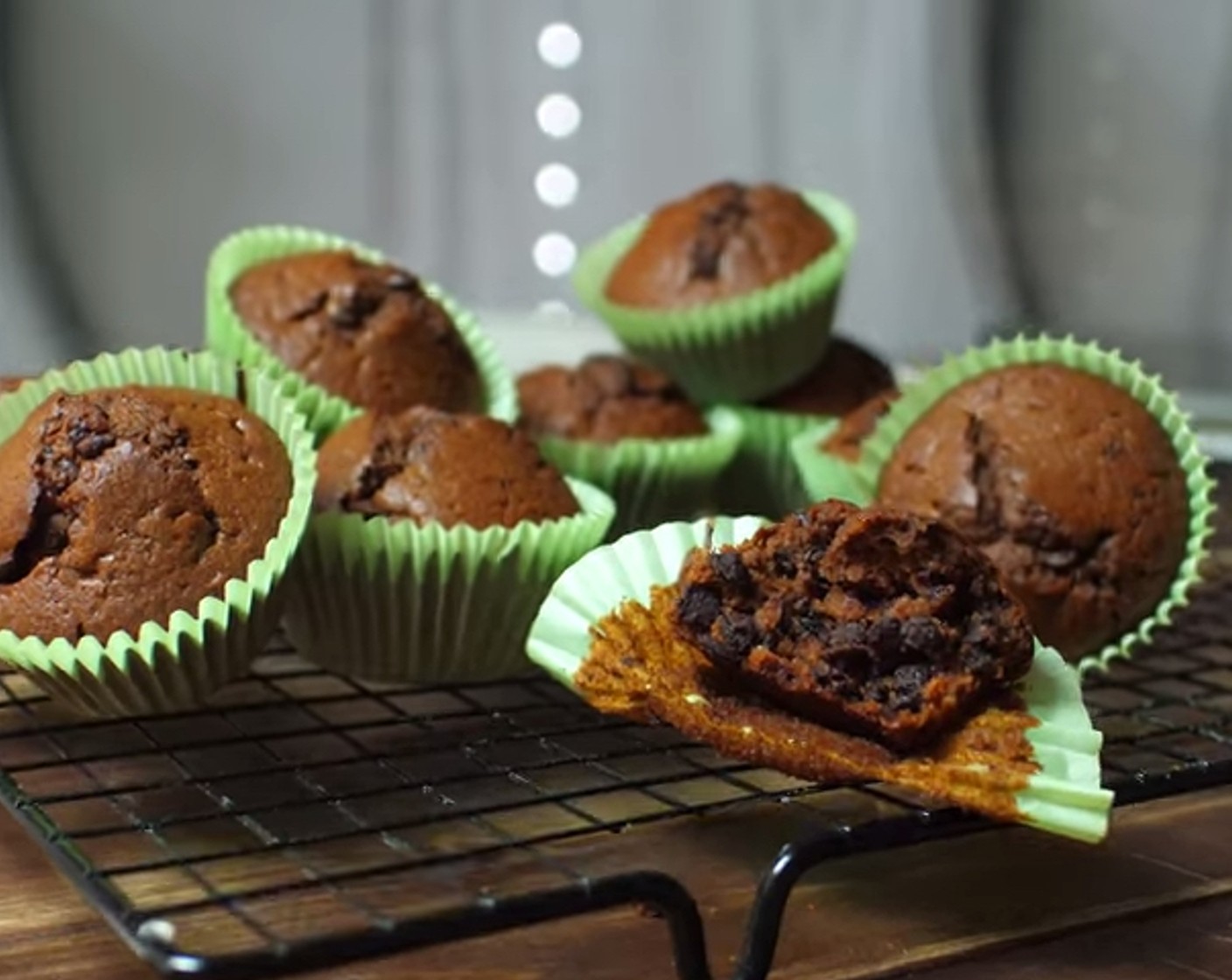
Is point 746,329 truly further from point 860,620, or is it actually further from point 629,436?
point 860,620

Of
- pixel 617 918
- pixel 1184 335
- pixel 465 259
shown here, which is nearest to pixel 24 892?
pixel 617 918

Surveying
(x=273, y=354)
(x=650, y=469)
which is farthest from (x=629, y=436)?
(x=273, y=354)

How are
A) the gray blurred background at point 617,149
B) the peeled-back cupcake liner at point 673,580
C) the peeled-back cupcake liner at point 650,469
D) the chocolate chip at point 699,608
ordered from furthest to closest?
the gray blurred background at point 617,149
the peeled-back cupcake liner at point 650,469
the chocolate chip at point 699,608
the peeled-back cupcake liner at point 673,580

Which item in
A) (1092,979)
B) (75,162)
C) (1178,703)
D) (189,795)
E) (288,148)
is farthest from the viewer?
(288,148)

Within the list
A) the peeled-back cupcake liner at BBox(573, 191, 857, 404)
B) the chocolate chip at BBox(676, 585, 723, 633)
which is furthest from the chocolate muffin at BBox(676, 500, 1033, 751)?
the peeled-back cupcake liner at BBox(573, 191, 857, 404)

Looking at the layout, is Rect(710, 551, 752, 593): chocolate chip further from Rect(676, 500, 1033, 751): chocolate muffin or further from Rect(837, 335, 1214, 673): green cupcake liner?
Rect(837, 335, 1214, 673): green cupcake liner

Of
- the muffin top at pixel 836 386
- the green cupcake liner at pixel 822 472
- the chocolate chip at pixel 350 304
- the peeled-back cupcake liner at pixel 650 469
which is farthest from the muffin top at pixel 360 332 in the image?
the muffin top at pixel 836 386

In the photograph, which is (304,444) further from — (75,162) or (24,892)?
(75,162)

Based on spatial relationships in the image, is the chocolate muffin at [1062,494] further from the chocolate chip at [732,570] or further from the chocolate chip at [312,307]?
the chocolate chip at [312,307]
